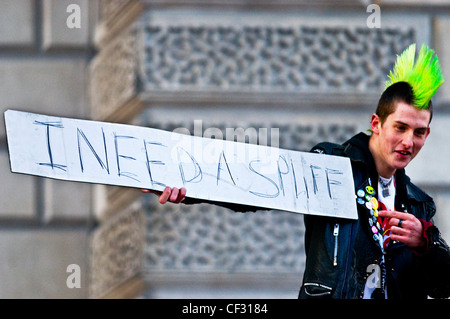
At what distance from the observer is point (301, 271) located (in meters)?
6.63

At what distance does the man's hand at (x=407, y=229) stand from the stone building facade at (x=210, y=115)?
7.32 feet

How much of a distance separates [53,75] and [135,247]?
104 centimetres

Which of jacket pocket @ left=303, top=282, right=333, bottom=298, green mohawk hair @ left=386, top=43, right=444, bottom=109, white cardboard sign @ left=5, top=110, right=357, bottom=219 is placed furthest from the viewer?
green mohawk hair @ left=386, top=43, right=444, bottom=109

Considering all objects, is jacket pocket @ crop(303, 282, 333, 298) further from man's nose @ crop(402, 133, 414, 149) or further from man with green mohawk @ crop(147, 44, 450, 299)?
man's nose @ crop(402, 133, 414, 149)

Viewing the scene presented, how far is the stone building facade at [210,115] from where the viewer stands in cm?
666

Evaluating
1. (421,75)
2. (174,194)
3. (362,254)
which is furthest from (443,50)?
(174,194)

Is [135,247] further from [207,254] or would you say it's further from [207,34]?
[207,34]

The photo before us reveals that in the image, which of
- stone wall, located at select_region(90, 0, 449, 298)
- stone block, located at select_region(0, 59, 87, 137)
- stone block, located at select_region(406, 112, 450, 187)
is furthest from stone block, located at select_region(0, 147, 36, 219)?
stone block, located at select_region(406, 112, 450, 187)

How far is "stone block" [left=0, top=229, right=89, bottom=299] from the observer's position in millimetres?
6961

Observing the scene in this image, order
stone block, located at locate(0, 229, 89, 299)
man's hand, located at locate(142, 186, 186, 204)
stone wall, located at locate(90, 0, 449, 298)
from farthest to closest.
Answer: stone block, located at locate(0, 229, 89, 299), stone wall, located at locate(90, 0, 449, 298), man's hand, located at locate(142, 186, 186, 204)

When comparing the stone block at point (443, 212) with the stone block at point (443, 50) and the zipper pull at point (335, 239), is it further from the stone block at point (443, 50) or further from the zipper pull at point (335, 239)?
the zipper pull at point (335, 239)

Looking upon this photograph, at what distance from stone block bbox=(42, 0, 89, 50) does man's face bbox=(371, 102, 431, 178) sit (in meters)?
2.89

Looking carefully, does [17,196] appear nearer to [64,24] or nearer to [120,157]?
[64,24]

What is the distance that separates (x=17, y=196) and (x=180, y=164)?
9.11 feet
